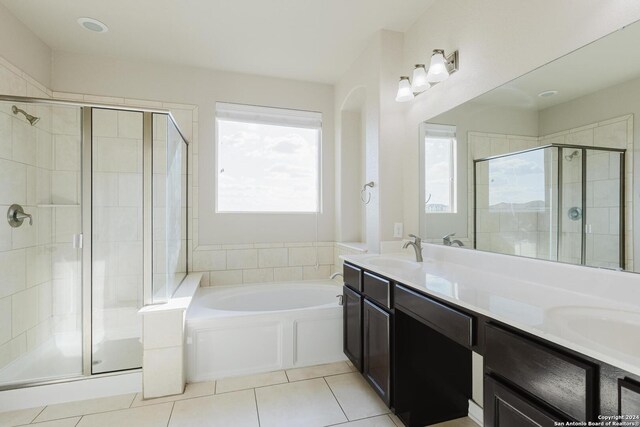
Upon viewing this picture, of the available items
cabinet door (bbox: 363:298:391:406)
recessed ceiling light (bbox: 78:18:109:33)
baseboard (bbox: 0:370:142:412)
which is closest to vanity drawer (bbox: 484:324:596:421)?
cabinet door (bbox: 363:298:391:406)

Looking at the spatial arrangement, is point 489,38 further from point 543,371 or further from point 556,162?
point 543,371

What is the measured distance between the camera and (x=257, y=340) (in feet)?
7.48

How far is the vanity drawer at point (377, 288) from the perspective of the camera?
5.58 ft

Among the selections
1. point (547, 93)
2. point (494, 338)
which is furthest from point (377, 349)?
point (547, 93)

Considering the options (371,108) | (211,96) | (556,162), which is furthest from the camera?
(211,96)

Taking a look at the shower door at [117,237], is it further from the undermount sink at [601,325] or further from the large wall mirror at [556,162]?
the undermount sink at [601,325]

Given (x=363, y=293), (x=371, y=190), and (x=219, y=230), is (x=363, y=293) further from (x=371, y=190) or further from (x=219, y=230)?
(x=219, y=230)

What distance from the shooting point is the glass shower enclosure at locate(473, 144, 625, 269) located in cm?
116

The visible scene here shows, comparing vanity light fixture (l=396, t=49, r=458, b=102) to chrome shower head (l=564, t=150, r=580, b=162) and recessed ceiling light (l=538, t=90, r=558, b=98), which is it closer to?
recessed ceiling light (l=538, t=90, r=558, b=98)

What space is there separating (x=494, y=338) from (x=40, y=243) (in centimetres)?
300

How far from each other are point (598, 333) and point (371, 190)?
1.92 meters

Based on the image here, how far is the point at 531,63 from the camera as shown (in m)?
1.47

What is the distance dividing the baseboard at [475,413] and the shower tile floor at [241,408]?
33mm

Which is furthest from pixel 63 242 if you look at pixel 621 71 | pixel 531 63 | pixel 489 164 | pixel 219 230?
pixel 621 71
